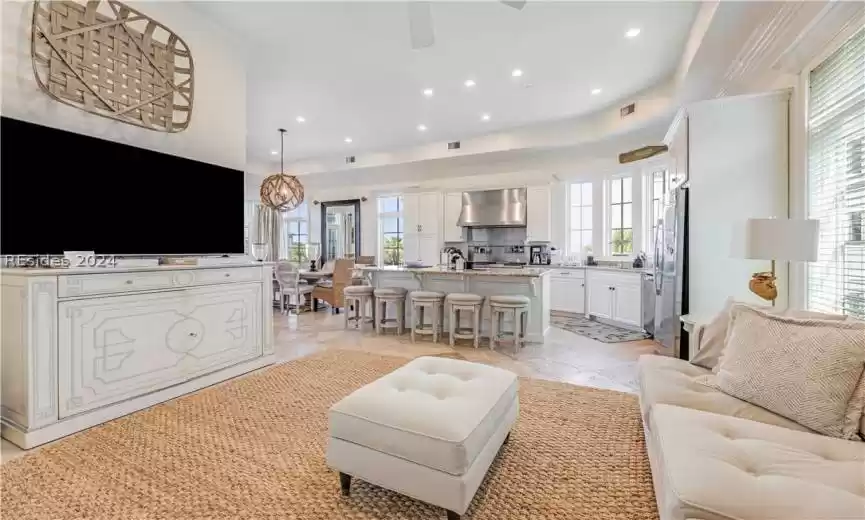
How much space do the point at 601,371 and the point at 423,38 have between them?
3.32 m

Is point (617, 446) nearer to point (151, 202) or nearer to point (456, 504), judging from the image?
point (456, 504)

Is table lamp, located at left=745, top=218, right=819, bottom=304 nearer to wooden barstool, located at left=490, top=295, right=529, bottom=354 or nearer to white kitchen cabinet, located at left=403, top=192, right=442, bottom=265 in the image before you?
wooden barstool, located at left=490, top=295, right=529, bottom=354

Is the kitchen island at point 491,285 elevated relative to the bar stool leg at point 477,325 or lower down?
elevated

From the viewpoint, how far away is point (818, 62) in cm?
263

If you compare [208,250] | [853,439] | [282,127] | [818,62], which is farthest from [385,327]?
[818,62]

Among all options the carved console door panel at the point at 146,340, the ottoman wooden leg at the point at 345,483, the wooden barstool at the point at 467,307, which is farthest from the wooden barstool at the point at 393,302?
the ottoman wooden leg at the point at 345,483

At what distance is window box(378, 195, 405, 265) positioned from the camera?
8.95m

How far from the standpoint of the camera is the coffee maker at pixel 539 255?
7.15 metres

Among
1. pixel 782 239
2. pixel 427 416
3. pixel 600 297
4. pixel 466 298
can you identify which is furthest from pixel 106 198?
pixel 600 297

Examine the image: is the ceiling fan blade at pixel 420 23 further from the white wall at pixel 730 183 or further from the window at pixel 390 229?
the window at pixel 390 229

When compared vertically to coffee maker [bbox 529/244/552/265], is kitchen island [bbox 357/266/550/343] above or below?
below

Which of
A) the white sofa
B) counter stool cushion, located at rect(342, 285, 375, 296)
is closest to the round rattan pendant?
counter stool cushion, located at rect(342, 285, 375, 296)

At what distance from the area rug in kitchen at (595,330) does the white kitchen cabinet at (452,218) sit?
2531 millimetres

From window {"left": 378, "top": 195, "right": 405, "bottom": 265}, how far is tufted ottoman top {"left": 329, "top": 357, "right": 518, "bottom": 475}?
698 centimetres
